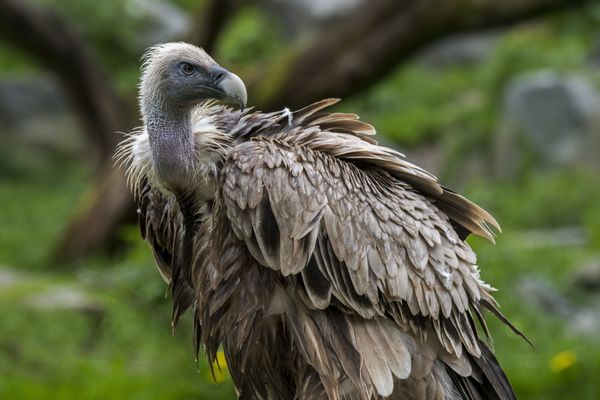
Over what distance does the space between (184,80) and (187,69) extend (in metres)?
0.06

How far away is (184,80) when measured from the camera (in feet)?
17.3

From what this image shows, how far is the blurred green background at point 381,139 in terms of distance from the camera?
891 cm

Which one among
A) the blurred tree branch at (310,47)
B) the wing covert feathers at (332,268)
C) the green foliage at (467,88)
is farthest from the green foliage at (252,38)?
the wing covert feathers at (332,268)

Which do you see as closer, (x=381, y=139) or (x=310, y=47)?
(x=310, y=47)

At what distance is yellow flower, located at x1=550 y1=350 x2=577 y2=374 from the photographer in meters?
8.52

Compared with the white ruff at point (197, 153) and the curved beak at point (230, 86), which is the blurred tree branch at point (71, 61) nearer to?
the white ruff at point (197, 153)

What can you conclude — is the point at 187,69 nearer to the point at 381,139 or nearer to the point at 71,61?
the point at 71,61

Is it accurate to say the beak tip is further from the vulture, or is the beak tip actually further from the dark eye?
the dark eye

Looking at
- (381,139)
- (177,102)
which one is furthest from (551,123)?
(177,102)

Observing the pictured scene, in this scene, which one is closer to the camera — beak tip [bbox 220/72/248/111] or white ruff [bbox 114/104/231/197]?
beak tip [bbox 220/72/248/111]

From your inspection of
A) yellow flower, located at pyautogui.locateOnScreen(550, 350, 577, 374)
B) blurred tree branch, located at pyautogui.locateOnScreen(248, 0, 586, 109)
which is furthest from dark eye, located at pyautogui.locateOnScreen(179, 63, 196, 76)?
blurred tree branch, located at pyautogui.locateOnScreen(248, 0, 586, 109)

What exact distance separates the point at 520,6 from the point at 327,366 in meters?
4.99

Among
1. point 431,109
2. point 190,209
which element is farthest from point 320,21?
point 190,209

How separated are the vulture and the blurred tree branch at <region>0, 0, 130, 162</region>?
21.6ft
